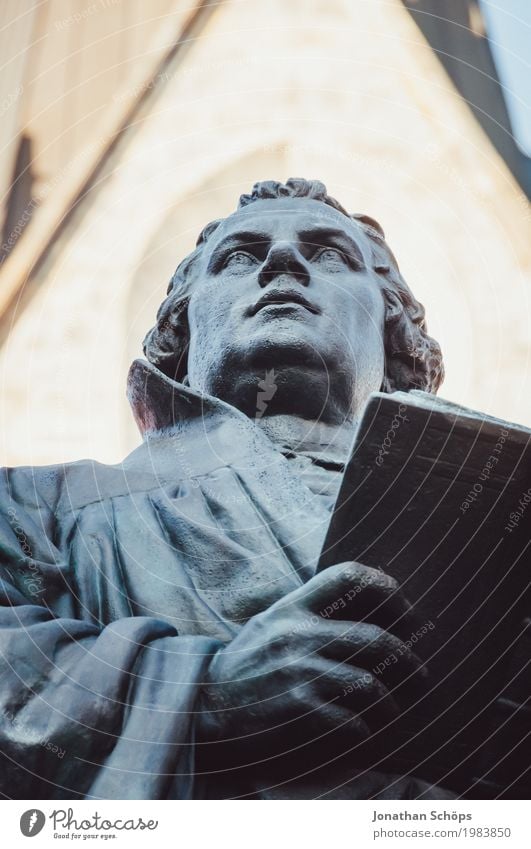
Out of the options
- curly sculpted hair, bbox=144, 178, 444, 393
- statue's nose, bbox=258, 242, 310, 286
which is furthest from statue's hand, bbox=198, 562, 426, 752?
curly sculpted hair, bbox=144, 178, 444, 393

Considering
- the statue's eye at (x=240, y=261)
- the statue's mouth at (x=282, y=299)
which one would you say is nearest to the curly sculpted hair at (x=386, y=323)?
the statue's eye at (x=240, y=261)

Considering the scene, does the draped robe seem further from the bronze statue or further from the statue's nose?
the statue's nose

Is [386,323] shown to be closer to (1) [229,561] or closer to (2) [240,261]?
(2) [240,261]

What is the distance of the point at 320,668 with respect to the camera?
11.5 feet

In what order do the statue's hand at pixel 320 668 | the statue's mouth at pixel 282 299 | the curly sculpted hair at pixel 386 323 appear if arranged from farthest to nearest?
the curly sculpted hair at pixel 386 323
the statue's mouth at pixel 282 299
the statue's hand at pixel 320 668

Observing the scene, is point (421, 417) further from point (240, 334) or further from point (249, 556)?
point (240, 334)

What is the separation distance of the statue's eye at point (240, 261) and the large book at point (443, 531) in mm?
2345

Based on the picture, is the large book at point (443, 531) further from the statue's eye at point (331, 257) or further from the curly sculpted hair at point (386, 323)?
the curly sculpted hair at point (386, 323)

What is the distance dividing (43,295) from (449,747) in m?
5.10

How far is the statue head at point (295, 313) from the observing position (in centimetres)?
550

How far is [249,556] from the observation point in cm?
431

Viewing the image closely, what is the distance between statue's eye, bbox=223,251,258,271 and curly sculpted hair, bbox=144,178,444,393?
1.19 feet

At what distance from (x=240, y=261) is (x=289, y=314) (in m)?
0.60

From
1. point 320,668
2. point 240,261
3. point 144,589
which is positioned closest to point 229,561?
point 144,589
